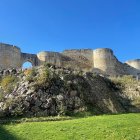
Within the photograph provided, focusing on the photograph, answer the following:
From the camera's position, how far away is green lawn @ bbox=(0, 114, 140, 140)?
15.8 metres

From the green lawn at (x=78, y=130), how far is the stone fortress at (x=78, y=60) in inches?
792

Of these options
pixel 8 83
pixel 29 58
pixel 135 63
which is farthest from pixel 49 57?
pixel 8 83

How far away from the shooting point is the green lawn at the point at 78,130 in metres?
15.8

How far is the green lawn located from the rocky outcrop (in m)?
2.16

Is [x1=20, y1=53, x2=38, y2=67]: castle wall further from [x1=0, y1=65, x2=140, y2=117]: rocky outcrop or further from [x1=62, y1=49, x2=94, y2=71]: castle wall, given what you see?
[x1=0, y1=65, x2=140, y2=117]: rocky outcrop

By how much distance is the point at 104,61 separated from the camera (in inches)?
1783

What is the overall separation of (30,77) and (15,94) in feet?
4.92

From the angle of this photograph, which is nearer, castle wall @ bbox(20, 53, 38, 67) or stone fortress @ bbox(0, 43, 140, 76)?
stone fortress @ bbox(0, 43, 140, 76)

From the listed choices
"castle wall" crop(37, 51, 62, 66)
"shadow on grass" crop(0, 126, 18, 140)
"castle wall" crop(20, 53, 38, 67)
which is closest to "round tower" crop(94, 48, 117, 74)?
"castle wall" crop(37, 51, 62, 66)

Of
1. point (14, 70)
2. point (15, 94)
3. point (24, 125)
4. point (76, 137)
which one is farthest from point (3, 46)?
point (76, 137)

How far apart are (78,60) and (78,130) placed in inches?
1080

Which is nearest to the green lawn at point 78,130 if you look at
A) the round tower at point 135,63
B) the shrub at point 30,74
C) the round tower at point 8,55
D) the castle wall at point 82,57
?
the shrub at point 30,74

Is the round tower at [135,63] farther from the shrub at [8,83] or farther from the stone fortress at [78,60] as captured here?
the shrub at [8,83]

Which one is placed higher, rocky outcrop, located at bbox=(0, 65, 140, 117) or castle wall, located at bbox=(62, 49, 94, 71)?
castle wall, located at bbox=(62, 49, 94, 71)
